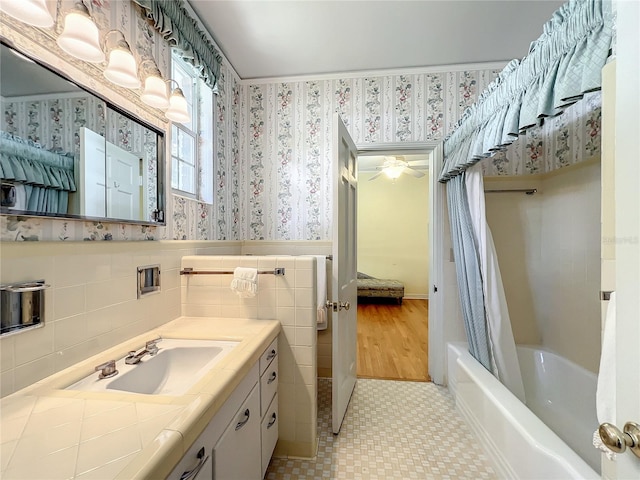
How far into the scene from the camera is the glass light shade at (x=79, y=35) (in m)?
0.88

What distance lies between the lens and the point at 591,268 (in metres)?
1.74

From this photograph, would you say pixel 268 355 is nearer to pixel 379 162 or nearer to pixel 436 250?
pixel 436 250

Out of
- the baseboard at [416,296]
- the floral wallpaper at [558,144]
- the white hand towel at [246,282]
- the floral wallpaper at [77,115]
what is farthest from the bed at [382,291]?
the floral wallpaper at [77,115]

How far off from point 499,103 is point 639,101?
1.07m

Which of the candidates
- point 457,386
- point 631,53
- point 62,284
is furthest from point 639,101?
point 457,386

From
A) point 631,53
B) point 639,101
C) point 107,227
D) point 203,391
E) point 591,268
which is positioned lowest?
point 203,391

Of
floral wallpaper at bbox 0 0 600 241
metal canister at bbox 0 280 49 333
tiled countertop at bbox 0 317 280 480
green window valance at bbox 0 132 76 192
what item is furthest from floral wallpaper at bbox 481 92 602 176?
metal canister at bbox 0 280 49 333

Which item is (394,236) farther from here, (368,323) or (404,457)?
(404,457)

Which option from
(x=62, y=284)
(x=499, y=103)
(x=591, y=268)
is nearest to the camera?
(x=62, y=284)

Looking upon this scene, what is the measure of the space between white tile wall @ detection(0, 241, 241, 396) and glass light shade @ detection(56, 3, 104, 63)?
0.65 meters

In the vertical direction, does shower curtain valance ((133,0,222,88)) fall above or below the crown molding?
below

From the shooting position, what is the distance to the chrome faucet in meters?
1.01

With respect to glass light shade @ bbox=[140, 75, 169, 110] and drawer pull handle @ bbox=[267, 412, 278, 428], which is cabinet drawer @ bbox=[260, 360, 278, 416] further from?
glass light shade @ bbox=[140, 75, 169, 110]

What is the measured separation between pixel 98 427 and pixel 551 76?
179 cm
